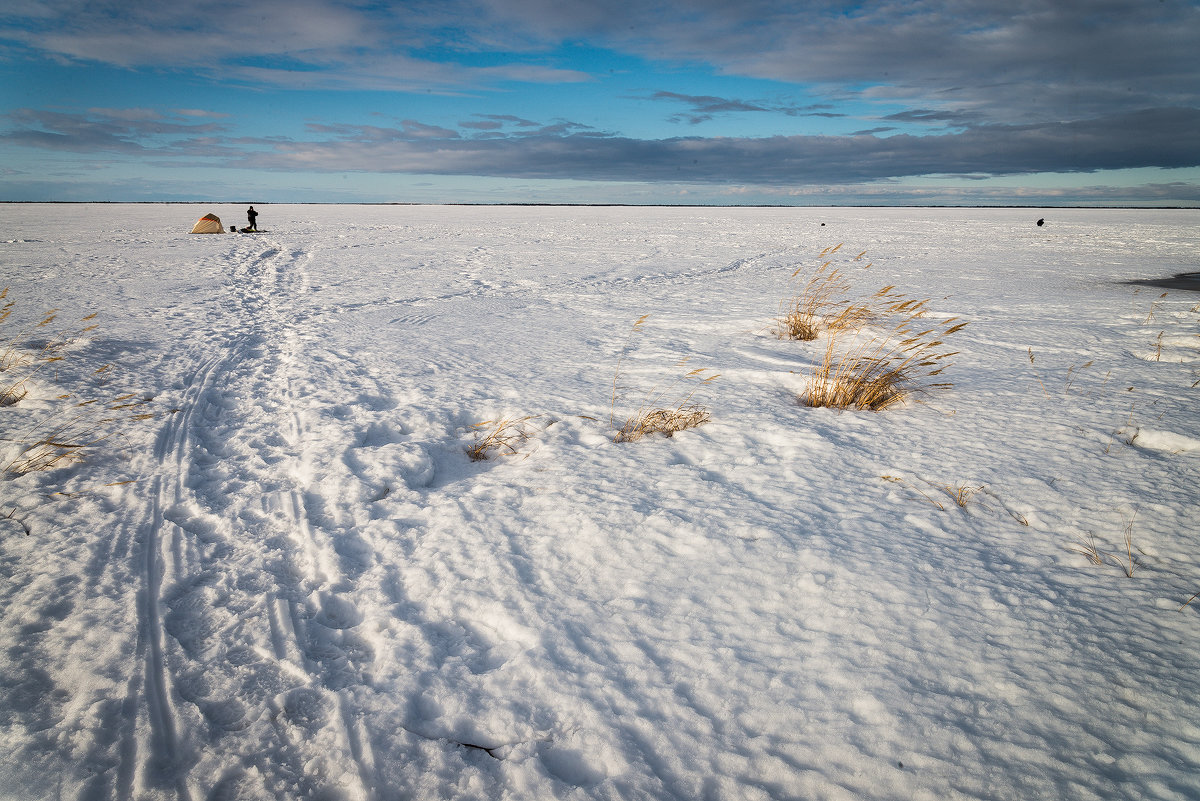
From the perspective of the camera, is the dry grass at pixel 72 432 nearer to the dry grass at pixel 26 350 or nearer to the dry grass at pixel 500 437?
the dry grass at pixel 26 350

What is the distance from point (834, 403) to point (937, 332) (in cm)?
239

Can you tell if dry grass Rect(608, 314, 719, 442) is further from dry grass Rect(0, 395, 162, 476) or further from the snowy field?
dry grass Rect(0, 395, 162, 476)

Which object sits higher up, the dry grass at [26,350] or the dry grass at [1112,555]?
the dry grass at [26,350]

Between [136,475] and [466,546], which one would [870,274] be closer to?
[466,546]

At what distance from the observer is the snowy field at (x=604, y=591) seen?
1.35 m

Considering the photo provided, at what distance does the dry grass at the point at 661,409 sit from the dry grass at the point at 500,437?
53 cm

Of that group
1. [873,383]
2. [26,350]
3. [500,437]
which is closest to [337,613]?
[500,437]

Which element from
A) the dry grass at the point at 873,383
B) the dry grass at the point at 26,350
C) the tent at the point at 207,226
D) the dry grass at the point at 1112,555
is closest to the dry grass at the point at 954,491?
the dry grass at the point at 1112,555

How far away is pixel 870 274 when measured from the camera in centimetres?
959

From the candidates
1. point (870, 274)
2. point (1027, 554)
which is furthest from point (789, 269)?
point (1027, 554)

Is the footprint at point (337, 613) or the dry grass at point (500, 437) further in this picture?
the dry grass at point (500, 437)

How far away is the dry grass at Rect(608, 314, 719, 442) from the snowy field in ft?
0.34

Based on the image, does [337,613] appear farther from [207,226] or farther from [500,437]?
[207,226]

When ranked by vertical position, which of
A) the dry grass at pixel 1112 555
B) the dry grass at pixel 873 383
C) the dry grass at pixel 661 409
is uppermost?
the dry grass at pixel 873 383
